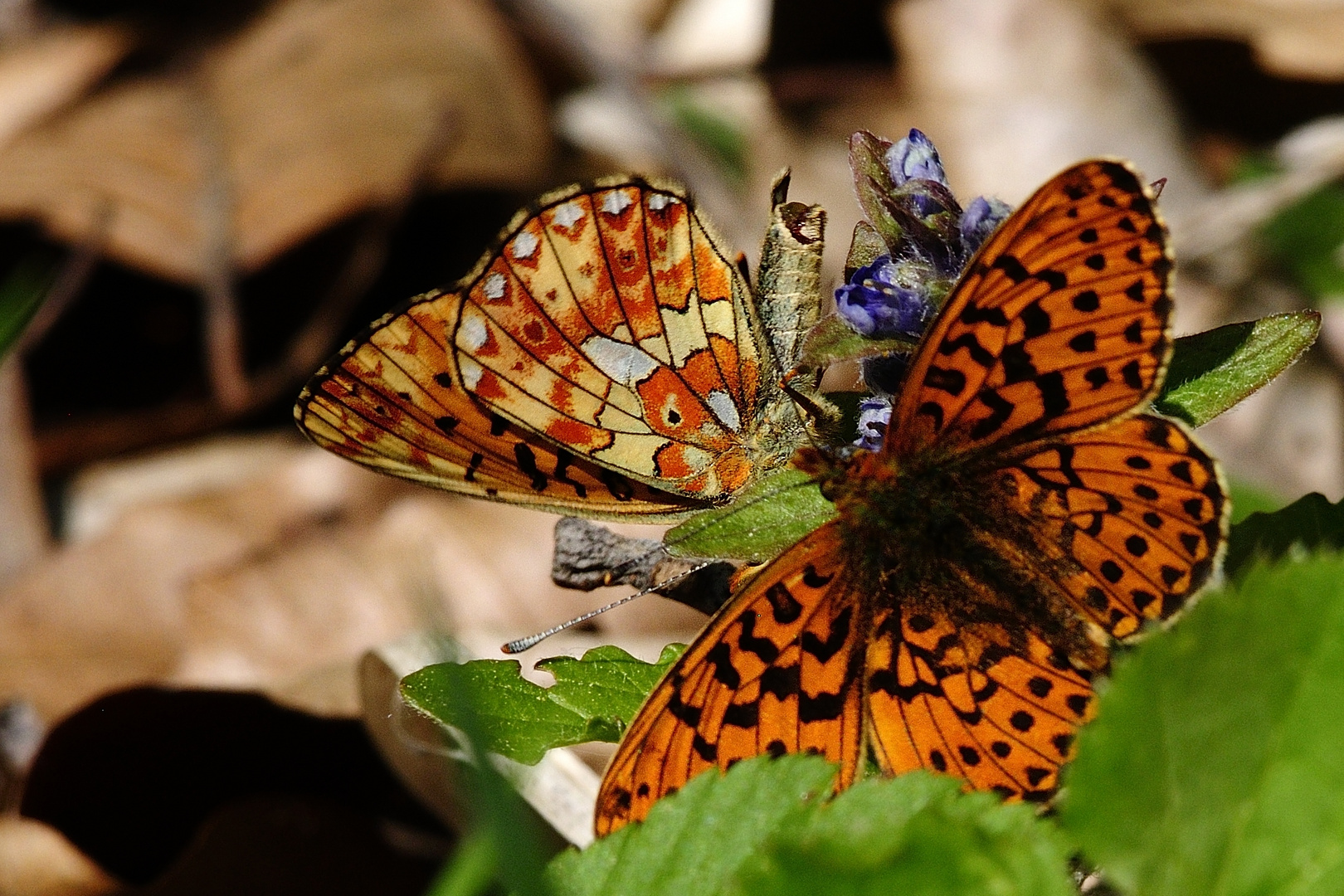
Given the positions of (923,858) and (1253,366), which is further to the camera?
(1253,366)

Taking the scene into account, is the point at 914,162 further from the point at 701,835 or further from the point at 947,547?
the point at 701,835

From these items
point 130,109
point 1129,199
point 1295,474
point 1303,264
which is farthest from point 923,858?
point 130,109

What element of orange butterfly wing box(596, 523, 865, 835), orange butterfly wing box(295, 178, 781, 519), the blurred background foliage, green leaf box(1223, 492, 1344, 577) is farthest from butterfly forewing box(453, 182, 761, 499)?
the blurred background foliage

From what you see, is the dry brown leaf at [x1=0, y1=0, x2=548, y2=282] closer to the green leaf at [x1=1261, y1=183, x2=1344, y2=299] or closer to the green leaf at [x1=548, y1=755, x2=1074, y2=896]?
the green leaf at [x1=1261, y1=183, x2=1344, y2=299]

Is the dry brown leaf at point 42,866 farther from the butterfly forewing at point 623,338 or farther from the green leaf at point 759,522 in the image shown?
the green leaf at point 759,522

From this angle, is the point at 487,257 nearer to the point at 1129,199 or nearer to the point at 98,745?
the point at 1129,199

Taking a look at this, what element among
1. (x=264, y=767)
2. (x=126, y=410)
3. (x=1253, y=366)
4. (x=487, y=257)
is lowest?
(x=264, y=767)

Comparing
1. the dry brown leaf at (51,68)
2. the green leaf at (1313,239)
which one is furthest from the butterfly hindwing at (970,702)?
the dry brown leaf at (51,68)
